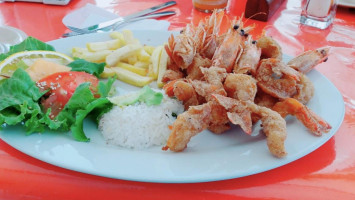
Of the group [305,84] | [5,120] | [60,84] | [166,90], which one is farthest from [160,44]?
[5,120]

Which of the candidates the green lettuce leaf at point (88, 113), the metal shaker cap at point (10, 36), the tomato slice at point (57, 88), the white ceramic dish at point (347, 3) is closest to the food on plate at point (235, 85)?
the green lettuce leaf at point (88, 113)

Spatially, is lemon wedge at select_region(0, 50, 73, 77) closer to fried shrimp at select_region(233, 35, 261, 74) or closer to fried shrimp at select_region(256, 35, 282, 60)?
fried shrimp at select_region(233, 35, 261, 74)

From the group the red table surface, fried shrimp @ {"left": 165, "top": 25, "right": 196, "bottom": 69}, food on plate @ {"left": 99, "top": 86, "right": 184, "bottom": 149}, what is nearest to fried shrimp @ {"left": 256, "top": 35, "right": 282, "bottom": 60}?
fried shrimp @ {"left": 165, "top": 25, "right": 196, "bottom": 69}

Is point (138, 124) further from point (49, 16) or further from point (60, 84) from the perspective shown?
point (49, 16)

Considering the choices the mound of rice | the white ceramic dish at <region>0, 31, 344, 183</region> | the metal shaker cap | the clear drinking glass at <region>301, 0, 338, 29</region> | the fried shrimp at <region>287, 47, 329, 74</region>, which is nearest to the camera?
the white ceramic dish at <region>0, 31, 344, 183</region>

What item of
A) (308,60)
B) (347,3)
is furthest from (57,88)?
(347,3)

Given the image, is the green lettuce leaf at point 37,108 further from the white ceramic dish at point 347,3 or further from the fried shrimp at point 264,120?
the white ceramic dish at point 347,3
